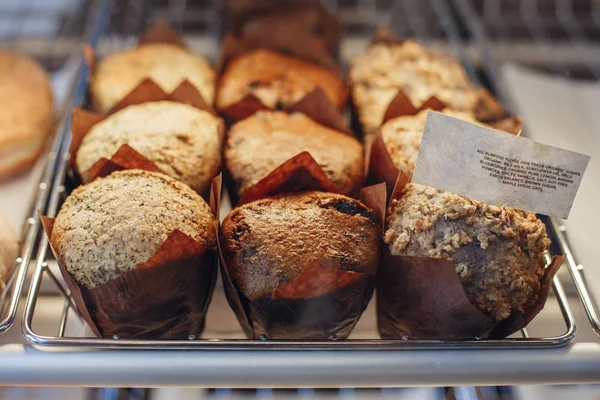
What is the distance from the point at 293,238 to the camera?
1073 millimetres

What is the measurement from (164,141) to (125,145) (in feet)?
0.36

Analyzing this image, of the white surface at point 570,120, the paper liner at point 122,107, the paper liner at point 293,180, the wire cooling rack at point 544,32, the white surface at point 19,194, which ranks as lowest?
the white surface at point 570,120

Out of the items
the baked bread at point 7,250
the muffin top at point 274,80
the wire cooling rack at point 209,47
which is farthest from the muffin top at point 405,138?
the baked bread at point 7,250

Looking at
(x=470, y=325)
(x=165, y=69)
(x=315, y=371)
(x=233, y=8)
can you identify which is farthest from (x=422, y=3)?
(x=315, y=371)

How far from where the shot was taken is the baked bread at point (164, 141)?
1278 mm

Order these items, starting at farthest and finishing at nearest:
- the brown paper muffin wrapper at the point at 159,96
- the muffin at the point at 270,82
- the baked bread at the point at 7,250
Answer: the muffin at the point at 270,82
the brown paper muffin wrapper at the point at 159,96
the baked bread at the point at 7,250

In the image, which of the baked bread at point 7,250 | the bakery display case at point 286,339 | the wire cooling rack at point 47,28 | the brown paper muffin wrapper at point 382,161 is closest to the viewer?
the bakery display case at point 286,339

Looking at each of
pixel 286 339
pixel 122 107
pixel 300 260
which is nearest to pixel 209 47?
pixel 122 107

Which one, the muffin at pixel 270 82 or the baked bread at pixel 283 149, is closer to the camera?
the baked bread at pixel 283 149

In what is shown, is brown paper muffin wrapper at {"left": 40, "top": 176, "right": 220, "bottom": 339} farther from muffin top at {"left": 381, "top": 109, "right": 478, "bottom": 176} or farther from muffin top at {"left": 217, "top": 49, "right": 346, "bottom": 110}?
muffin top at {"left": 217, "top": 49, "right": 346, "bottom": 110}

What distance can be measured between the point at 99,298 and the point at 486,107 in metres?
1.12

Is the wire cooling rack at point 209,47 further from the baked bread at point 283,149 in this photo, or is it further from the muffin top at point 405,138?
the muffin top at point 405,138

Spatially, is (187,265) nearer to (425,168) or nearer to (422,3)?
(425,168)

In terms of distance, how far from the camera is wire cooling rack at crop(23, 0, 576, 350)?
94 centimetres
